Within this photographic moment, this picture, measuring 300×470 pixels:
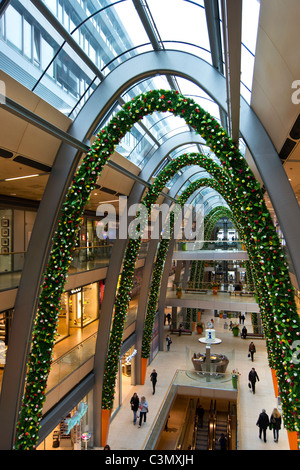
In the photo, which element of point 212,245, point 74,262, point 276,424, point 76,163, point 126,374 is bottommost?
point 126,374

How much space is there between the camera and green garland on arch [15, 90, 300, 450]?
21.2 feet

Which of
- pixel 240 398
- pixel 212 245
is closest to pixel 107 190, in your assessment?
pixel 240 398

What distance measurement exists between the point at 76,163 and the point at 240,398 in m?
14.8

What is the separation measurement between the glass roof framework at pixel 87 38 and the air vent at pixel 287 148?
1753mm

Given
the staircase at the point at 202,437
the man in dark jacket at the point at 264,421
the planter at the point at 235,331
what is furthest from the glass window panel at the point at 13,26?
the planter at the point at 235,331

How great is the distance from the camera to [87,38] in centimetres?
885

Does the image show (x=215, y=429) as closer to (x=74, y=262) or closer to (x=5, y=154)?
(x=74, y=262)

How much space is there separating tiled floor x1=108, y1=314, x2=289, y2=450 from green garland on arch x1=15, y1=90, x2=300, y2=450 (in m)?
5.41

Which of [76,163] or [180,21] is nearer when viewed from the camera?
[180,21]

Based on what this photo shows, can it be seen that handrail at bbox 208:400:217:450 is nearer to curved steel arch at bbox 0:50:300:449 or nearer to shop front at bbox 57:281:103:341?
shop front at bbox 57:281:103:341

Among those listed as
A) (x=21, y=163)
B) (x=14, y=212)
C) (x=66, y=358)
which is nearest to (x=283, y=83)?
(x=21, y=163)

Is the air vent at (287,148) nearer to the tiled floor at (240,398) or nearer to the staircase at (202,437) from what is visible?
the tiled floor at (240,398)

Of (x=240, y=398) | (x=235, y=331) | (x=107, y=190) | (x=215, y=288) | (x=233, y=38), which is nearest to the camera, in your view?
(x=233, y=38)
